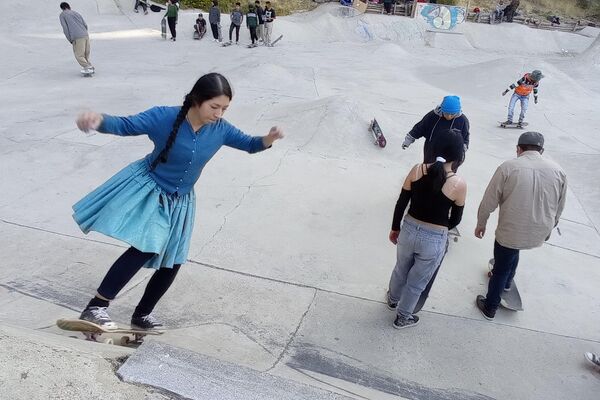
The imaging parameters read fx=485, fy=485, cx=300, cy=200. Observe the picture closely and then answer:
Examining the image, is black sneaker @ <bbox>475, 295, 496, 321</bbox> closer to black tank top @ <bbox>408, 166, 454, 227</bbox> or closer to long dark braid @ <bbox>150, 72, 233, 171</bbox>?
black tank top @ <bbox>408, 166, 454, 227</bbox>

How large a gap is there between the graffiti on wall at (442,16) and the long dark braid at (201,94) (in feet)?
88.6

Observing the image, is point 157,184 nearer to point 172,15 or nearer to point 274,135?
point 274,135

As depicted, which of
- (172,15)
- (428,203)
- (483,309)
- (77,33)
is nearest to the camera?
(428,203)

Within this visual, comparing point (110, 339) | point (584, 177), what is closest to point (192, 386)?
point (110, 339)

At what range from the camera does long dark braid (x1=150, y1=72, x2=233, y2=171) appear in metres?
2.47

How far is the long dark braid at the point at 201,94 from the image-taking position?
2.47m

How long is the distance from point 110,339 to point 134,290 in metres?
1.17

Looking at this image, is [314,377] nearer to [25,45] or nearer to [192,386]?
[192,386]

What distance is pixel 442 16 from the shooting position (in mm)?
26953

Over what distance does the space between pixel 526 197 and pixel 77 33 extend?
37.1 ft

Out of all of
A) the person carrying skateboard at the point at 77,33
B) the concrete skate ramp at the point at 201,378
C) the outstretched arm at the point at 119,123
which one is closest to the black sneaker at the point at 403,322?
the concrete skate ramp at the point at 201,378

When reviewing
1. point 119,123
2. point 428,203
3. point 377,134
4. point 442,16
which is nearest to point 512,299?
point 428,203

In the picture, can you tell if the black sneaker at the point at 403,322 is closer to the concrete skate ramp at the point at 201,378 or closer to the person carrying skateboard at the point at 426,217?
the person carrying skateboard at the point at 426,217

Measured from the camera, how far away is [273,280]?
434 centimetres
